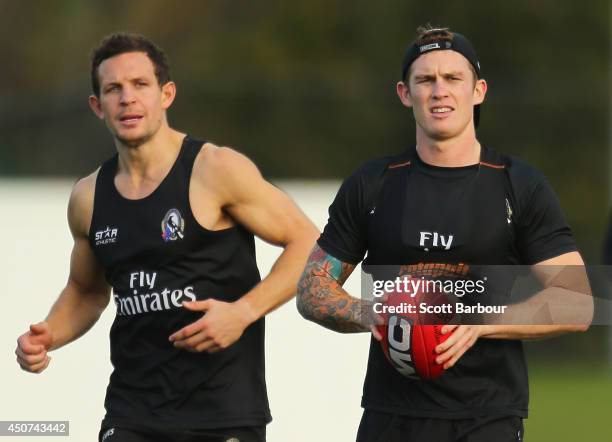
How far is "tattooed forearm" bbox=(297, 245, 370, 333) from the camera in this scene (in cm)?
638

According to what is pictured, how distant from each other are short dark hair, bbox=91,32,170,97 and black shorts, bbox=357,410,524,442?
7.07ft

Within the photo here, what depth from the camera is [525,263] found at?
629cm

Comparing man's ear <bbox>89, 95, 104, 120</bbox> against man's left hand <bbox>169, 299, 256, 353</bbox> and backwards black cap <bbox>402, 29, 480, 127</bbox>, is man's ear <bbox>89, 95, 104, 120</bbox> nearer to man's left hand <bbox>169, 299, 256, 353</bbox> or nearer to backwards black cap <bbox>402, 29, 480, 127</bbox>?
man's left hand <bbox>169, 299, 256, 353</bbox>

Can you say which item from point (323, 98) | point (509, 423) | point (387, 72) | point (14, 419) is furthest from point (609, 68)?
point (509, 423)

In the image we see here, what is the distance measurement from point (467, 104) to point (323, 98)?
2353 centimetres

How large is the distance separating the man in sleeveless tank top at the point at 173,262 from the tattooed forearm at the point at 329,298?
0.49 metres

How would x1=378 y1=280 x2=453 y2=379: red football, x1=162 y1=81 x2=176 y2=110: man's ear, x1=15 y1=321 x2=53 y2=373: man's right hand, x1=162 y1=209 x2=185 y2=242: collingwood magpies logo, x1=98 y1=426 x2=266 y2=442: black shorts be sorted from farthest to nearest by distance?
x1=162 y1=81 x2=176 y2=110: man's ear, x1=15 y1=321 x2=53 y2=373: man's right hand, x1=162 y1=209 x2=185 y2=242: collingwood magpies logo, x1=98 y1=426 x2=266 y2=442: black shorts, x1=378 y1=280 x2=453 y2=379: red football

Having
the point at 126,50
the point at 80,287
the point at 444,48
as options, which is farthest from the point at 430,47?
the point at 80,287

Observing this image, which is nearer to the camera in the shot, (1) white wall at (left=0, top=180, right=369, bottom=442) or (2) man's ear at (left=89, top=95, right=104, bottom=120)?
(2) man's ear at (left=89, top=95, right=104, bottom=120)

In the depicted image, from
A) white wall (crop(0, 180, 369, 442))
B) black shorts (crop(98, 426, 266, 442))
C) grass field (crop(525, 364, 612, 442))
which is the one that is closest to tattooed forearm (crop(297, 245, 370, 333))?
black shorts (crop(98, 426, 266, 442))

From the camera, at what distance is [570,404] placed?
19.0 m

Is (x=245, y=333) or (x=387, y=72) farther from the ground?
(x=387, y=72)

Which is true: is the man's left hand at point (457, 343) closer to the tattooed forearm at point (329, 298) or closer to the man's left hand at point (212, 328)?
the tattooed forearm at point (329, 298)

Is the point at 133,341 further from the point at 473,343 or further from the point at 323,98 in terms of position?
the point at 323,98
